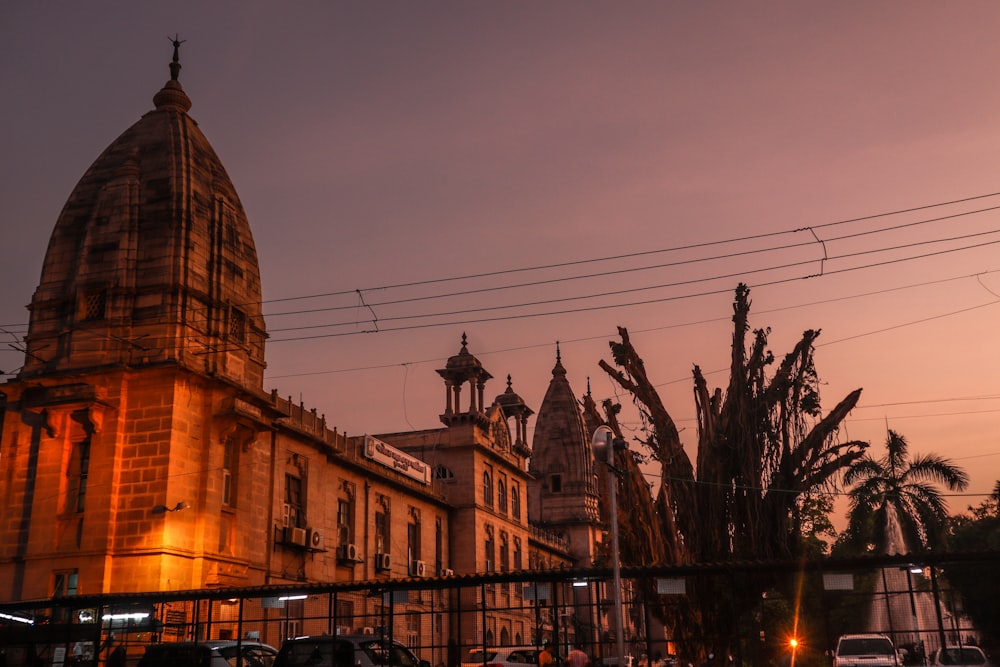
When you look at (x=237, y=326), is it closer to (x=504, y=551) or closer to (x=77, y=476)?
(x=77, y=476)

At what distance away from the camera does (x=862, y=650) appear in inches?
985

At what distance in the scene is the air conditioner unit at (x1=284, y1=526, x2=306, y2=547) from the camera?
3291cm

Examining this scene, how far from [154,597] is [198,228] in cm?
1436

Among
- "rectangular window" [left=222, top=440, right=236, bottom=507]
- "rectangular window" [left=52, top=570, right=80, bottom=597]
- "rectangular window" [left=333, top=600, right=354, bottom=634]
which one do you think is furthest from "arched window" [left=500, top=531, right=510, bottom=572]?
"rectangular window" [left=52, top=570, right=80, bottom=597]

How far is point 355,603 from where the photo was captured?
3803 cm

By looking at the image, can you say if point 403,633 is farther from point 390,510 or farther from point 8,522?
point 8,522

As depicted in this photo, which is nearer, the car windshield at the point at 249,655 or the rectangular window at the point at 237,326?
the car windshield at the point at 249,655

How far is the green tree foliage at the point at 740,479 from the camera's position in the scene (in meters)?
20.4

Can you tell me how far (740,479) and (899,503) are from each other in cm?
1926

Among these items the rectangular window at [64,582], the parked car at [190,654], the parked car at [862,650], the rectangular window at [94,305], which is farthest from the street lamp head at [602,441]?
the rectangular window at [94,305]

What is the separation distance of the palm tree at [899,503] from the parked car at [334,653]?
24.3 meters

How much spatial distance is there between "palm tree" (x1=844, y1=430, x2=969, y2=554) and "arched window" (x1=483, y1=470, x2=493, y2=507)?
2142cm

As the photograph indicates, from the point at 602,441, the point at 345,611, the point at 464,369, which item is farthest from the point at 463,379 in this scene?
the point at 602,441

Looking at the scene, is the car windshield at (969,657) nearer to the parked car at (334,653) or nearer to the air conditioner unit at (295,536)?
the parked car at (334,653)
